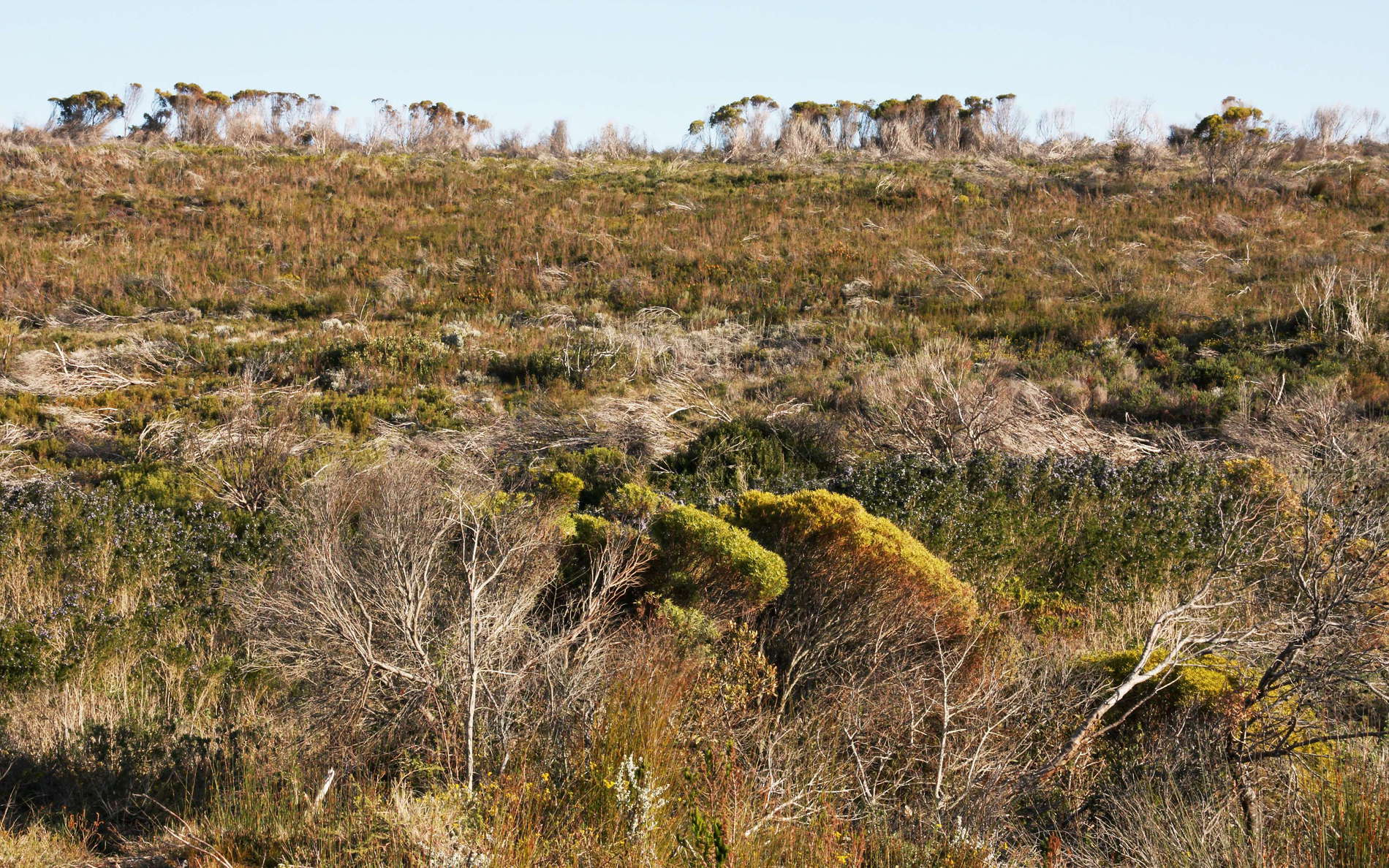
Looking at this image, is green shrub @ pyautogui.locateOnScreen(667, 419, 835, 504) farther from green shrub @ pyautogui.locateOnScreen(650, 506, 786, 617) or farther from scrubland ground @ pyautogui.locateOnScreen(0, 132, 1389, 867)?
green shrub @ pyautogui.locateOnScreen(650, 506, 786, 617)

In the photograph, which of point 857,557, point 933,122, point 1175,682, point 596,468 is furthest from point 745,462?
point 933,122

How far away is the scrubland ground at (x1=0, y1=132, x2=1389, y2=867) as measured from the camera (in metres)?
3.32

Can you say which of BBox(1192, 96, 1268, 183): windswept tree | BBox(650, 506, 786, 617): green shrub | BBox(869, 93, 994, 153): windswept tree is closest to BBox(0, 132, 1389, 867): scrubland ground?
BBox(650, 506, 786, 617): green shrub

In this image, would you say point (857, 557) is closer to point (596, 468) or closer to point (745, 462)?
point (745, 462)

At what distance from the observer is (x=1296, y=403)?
10766mm

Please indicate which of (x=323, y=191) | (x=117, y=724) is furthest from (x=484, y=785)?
(x=323, y=191)

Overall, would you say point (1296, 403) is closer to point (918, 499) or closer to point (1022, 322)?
point (1022, 322)

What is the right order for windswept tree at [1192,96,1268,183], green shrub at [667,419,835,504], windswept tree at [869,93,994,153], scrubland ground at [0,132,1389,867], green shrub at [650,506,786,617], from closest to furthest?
scrubland ground at [0,132,1389,867] < green shrub at [650,506,786,617] < green shrub at [667,419,835,504] < windswept tree at [1192,96,1268,183] < windswept tree at [869,93,994,153]

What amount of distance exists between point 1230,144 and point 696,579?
2768cm

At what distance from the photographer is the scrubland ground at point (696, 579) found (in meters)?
3.32

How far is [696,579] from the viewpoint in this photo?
5164mm

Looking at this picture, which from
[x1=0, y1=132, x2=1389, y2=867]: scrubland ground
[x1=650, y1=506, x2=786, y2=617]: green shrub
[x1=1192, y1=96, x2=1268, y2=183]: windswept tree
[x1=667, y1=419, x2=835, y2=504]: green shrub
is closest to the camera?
[x1=0, y1=132, x2=1389, y2=867]: scrubland ground

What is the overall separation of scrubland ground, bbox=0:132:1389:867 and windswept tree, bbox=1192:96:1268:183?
9353 millimetres

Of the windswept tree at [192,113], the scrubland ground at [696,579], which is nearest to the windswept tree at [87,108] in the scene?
the windswept tree at [192,113]
